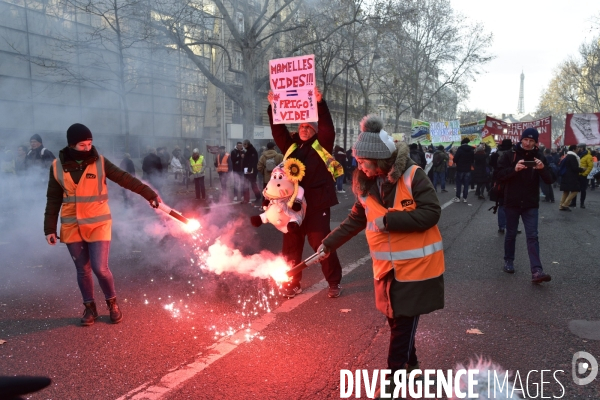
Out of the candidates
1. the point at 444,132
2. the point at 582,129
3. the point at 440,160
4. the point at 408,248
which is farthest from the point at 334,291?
the point at 444,132

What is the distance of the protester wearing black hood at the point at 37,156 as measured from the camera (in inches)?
421

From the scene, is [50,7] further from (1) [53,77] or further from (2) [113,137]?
(2) [113,137]

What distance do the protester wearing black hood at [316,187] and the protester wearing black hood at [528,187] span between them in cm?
239

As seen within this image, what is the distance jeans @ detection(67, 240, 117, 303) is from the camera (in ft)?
14.4

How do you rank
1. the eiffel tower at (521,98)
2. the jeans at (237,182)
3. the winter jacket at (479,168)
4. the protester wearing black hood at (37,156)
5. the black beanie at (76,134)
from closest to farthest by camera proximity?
the black beanie at (76,134) → the protester wearing black hood at (37,156) → the jeans at (237,182) → the winter jacket at (479,168) → the eiffel tower at (521,98)

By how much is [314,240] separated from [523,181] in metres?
2.77

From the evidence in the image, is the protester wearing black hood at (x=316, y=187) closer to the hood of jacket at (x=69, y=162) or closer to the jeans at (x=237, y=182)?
the hood of jacket at (x=69, y=162)

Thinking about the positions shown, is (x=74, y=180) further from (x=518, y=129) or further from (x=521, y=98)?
(x=521, y=98)

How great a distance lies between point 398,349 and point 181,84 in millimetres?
25332

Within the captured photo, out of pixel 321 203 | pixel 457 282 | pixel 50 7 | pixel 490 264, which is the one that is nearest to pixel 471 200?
pixel 490 264

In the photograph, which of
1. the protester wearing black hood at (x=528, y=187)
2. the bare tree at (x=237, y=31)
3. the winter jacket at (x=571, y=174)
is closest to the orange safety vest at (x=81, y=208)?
the protester wearing black hood at (x=528, y=187)

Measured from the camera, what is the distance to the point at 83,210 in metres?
A: 4.32

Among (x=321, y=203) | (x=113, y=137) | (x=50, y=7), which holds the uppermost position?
(x=50, y=7)

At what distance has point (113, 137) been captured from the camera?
22.5m
